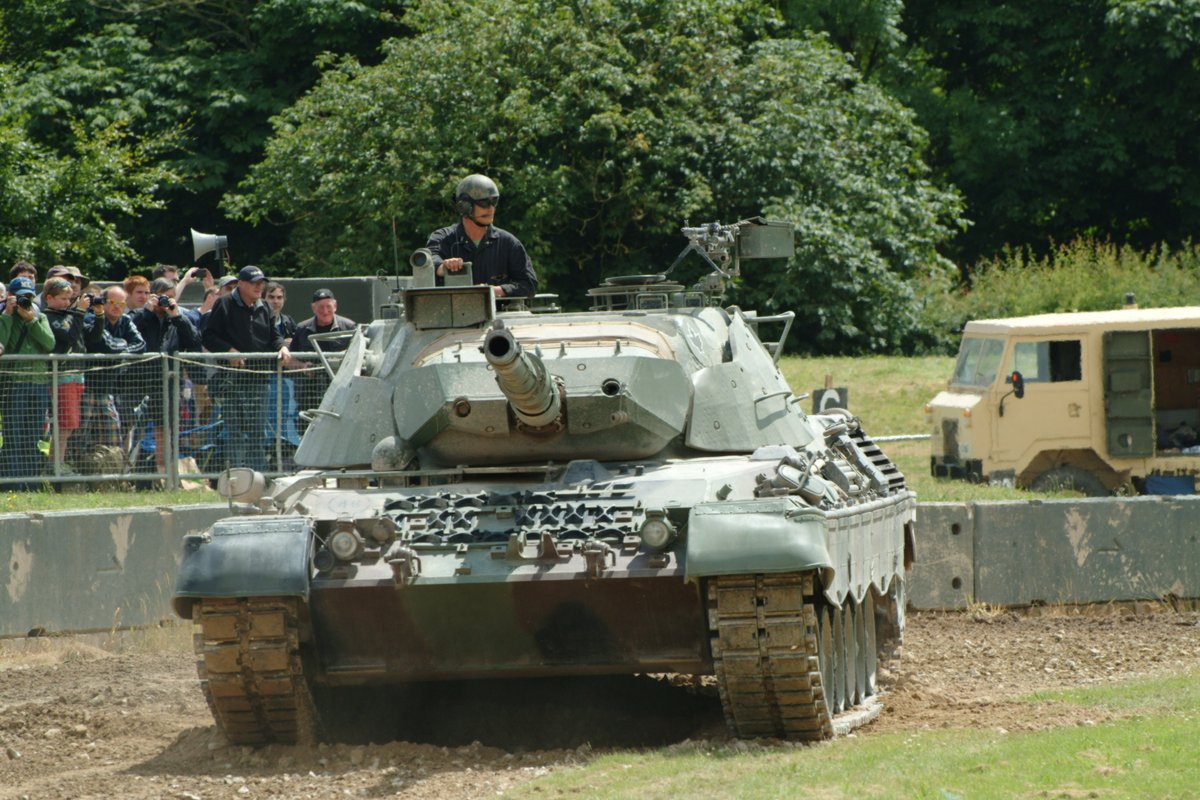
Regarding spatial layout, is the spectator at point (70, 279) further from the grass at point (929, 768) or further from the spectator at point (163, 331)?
the grass at point (929, 768)

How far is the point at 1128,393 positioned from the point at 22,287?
1070 centimetres

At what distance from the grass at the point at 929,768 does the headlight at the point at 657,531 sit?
3.08 feet

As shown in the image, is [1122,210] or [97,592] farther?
[1122,210]

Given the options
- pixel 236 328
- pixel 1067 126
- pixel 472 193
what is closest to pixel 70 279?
pixel 236 328

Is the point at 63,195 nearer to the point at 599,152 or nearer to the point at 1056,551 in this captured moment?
the point at 599,152

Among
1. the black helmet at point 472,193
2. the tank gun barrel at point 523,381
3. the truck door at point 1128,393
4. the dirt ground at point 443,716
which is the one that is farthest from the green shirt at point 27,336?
the truck door at point 1128,393

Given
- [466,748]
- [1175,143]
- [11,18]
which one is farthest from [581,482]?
[1175,143]

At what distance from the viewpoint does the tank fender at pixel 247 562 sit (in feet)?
29.9

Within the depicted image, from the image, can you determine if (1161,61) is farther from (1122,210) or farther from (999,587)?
(999,587)

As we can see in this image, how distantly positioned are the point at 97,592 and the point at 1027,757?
6.95 m

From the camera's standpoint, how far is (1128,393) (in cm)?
1998

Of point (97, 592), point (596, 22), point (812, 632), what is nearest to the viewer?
point (812, 632)

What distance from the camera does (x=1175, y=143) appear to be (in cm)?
3828

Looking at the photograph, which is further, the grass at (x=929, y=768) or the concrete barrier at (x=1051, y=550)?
the concrete barrier at (x=1051, y=550)
